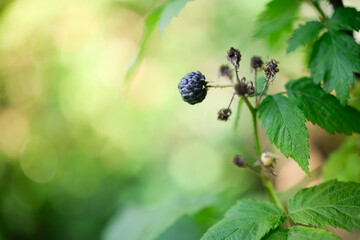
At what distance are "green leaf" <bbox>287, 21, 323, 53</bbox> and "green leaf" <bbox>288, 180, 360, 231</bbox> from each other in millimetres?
325

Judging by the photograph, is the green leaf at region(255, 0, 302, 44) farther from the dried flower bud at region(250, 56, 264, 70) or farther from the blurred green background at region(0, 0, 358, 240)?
the blurred green background at region(0, 0, 358, 240)

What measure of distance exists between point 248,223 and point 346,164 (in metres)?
0.46

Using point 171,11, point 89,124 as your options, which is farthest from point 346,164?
point 89,124

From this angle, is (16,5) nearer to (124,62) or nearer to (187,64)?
(124,62)

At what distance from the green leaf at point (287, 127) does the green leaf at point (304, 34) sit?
169 mm

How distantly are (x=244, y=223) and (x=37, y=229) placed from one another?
11.6ft

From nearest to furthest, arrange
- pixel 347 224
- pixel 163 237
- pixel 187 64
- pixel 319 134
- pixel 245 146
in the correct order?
1. pixel 347 224
2. pixel 163 237
3. pixel 319 134
4. pixel 245 146
5. pixel 187 64

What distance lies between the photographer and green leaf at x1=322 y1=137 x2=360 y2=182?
0.87m

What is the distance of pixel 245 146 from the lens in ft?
11.3

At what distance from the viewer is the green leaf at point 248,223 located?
61 cm

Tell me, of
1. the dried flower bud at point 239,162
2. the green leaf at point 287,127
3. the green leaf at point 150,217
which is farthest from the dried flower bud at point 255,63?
the green leaf at point 150,217

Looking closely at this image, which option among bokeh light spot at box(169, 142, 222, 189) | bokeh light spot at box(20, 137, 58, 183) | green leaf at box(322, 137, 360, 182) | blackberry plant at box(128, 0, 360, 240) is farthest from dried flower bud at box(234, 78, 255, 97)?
bokeh light spot at box(20, 137, 58, 183)

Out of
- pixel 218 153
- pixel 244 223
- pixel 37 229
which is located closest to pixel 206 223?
pixel 244 223

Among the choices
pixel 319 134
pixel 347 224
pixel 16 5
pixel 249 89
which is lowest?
pixel 319 134
